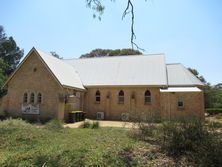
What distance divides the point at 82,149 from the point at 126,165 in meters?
2.51

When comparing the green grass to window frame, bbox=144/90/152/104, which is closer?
the green grass

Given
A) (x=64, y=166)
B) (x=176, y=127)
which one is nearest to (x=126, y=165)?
(x=64, y=166)

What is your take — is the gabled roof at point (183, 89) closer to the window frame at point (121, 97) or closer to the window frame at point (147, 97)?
the window frame at point (147, 97)

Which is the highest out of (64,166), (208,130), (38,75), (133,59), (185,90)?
(133,59)

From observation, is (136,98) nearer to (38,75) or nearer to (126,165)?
(38,75)

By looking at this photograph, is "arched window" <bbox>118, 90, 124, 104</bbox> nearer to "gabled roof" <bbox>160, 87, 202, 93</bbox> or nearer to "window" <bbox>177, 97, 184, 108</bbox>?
"gabled roof" <bbox>160, 87, 202, 93</bbox>

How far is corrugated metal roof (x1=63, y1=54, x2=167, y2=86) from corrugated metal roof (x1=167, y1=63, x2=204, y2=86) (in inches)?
61.9

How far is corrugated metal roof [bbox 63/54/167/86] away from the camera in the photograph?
1003 inches

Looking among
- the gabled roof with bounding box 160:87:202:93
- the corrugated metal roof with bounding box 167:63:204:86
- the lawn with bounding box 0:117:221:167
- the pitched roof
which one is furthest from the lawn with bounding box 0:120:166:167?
the corrugated metal roof with bounding box 167:63:204:86

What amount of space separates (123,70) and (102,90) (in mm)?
4402

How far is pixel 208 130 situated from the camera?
7883mm

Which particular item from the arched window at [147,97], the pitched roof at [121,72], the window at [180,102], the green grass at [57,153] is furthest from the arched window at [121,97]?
the green grass at [57,153]

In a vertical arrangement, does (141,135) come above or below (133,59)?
below

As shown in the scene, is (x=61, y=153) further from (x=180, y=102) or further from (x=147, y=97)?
(x=180, y=102)
